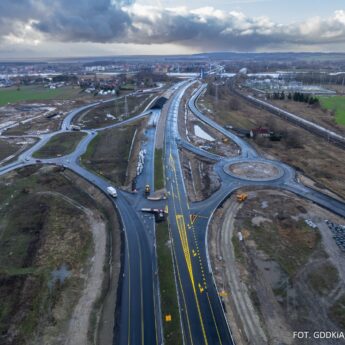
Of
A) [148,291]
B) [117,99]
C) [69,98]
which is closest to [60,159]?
[148,291]

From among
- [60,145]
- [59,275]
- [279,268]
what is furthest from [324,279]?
[60,145]

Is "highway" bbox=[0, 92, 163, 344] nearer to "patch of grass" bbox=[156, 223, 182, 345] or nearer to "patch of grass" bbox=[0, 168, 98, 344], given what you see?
"patch of grass" bbox=[156, 223, 182, 345]

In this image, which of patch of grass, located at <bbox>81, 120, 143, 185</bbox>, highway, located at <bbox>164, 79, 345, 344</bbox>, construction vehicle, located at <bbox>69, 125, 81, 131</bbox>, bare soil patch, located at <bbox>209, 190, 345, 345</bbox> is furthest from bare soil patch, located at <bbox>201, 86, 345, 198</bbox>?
construction vehicle, located at <bbox>69, 125, 81, 131</bbox>

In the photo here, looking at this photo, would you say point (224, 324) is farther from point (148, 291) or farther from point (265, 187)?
point (265, 187)

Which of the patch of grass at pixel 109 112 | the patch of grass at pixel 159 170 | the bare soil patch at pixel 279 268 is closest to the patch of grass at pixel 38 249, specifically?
the patch of grass at pixel 159 170

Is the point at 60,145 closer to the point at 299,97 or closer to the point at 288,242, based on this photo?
the point at 288,242

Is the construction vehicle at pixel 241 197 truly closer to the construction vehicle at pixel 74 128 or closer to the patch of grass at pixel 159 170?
the patch of grass at pixel 159 170
